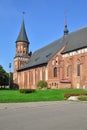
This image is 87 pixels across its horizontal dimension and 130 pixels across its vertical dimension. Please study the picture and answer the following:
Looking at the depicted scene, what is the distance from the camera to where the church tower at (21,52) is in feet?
279

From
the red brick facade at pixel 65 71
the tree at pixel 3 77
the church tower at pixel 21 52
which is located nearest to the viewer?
the red brick facade at pixel 65 71

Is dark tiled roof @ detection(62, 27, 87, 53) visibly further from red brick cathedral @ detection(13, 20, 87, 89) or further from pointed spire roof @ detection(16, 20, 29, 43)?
pointed spire roof @ detection(16, 20, 29, 43)

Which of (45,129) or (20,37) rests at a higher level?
(20,37)

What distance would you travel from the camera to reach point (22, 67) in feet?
266

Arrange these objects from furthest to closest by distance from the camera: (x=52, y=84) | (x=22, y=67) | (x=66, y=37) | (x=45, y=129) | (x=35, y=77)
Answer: (x=22, y=67)
(x=35, y=77)
(x=66, y=37)
(x=52, y=84)
(x=45, y=129)

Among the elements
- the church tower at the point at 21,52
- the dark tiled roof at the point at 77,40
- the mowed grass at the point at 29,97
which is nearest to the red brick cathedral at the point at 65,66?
the dark tiled roof at the point at 77,40

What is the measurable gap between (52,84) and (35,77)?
439 inches

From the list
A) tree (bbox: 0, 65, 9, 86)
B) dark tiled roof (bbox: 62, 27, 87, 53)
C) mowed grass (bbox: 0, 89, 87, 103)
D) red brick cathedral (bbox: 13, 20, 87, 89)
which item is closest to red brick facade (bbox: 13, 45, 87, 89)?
red brick cathedral (bbox: 13, 20, 87, 89)

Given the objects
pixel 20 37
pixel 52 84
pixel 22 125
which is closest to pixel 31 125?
pixel 22 125

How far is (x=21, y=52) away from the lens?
86.2 meters

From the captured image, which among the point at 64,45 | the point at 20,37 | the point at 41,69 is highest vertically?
the point at 20,37

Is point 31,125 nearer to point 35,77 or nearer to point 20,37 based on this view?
point 35,77

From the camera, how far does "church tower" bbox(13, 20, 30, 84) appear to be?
85.1 metres

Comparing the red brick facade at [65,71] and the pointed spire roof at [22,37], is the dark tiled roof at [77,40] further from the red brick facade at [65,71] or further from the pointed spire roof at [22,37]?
the pointed spire roof at [22,37]
